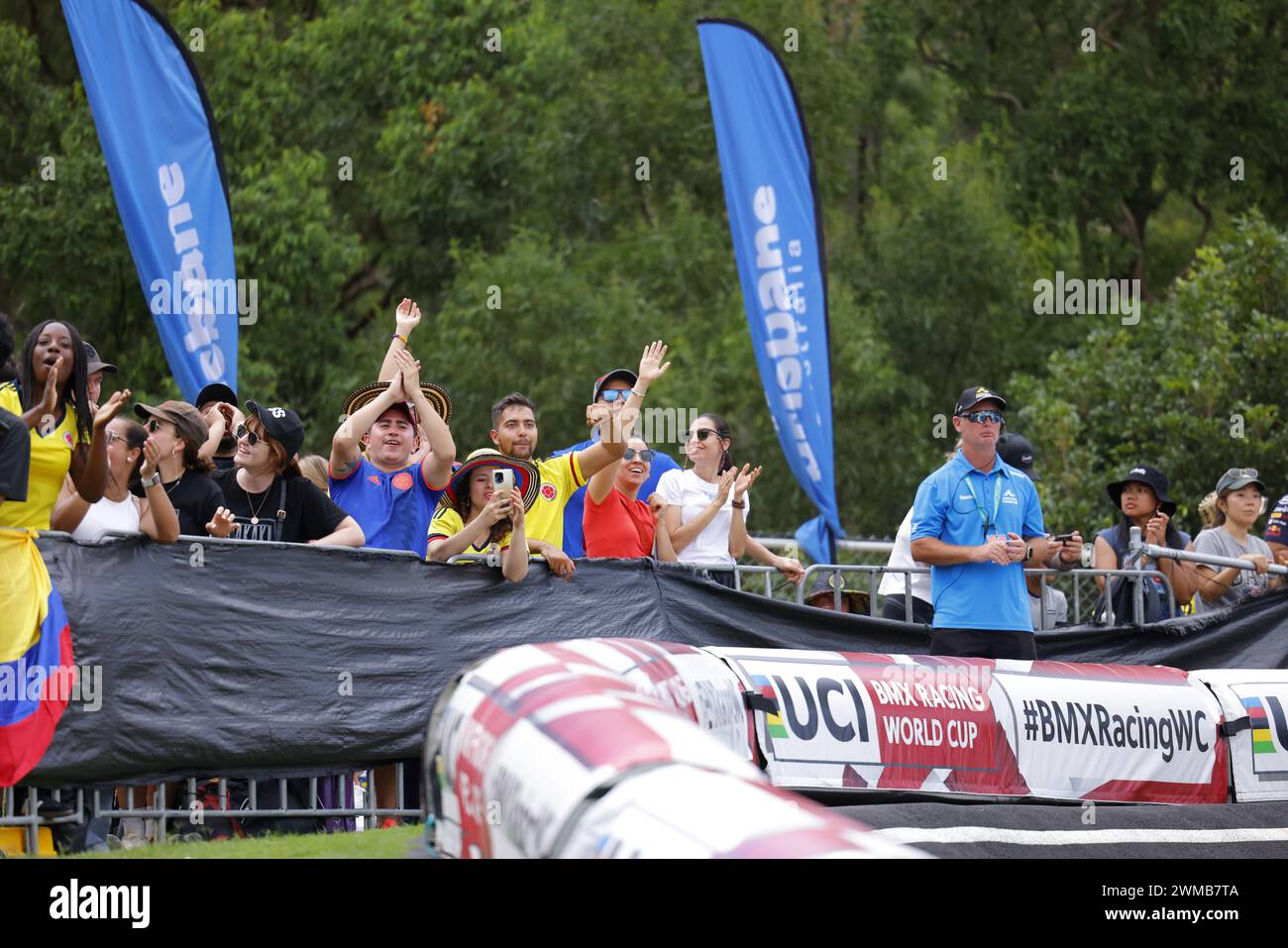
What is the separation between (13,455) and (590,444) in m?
3.27

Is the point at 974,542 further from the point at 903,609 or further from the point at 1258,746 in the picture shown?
the point at 1258,746

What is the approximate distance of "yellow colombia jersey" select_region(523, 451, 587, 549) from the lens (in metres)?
9.43

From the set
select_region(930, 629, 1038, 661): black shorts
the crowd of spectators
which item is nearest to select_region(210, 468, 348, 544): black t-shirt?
the crowd of spectators

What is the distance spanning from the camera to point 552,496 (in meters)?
9.46

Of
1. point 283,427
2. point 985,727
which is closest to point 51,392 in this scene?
point 283,427

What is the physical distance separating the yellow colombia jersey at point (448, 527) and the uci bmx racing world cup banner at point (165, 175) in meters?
3.56

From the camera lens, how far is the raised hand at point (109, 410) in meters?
7.15

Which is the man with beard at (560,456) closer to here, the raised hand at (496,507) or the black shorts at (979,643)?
the raised hand at (496,507)

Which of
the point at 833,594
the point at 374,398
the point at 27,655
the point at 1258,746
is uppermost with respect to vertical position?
the point at 374,398

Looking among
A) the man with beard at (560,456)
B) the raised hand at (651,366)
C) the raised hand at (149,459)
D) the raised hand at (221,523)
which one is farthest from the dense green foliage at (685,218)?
the raised hand at (149,459)

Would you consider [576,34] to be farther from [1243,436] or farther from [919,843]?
[919,843]

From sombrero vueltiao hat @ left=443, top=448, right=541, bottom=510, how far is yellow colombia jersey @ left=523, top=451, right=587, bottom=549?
311mm

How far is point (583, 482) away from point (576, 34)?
17.0 meters

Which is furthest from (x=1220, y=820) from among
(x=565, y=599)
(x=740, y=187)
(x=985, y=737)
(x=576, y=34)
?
(x=576, y=34)
